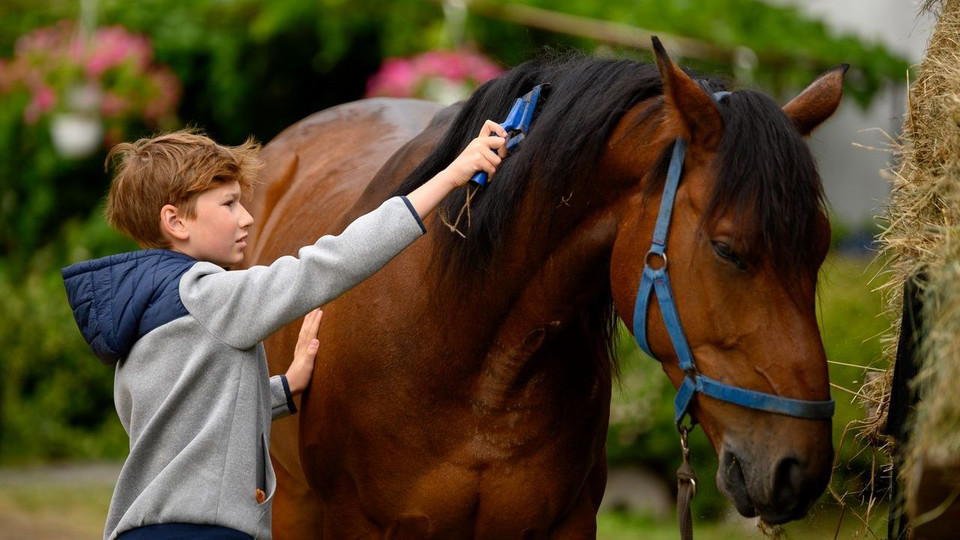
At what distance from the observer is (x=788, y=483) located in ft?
7.64

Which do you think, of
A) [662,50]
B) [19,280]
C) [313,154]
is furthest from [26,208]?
[662,50]

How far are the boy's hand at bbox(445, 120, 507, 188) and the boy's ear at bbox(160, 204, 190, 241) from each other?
606 millimetres

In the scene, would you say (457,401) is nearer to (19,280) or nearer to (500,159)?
(500,159)

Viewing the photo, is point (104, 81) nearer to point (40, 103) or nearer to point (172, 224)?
point (40, 103)

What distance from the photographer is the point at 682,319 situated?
2.42m

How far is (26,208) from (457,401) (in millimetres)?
7652

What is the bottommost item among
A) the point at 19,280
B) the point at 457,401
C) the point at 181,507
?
the point at 19,280

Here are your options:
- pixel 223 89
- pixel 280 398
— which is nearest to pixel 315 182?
pixel 280 398

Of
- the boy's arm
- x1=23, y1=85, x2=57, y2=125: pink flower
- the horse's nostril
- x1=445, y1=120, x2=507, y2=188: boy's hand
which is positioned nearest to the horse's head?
the horse's nostril

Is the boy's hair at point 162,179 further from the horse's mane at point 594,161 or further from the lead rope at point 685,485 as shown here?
the lead rope at point 685,485

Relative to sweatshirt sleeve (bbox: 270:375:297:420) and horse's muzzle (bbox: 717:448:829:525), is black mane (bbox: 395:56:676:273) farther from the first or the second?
horse's muzzle (bbox: 717:448:829:525)

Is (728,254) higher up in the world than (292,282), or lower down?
higher up

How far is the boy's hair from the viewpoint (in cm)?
261

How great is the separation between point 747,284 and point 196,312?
45.6 inches
